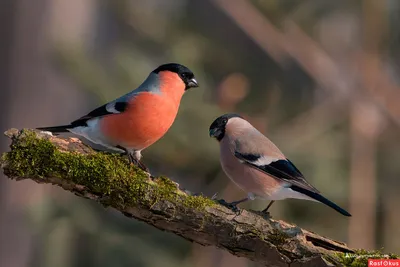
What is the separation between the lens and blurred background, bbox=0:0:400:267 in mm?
5664

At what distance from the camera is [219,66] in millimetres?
7262

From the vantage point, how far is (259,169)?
3.33 metres

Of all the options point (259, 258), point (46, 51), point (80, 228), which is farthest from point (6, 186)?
point (259, 258)

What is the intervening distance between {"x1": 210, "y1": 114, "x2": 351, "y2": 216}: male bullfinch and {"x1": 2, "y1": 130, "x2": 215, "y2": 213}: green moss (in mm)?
344

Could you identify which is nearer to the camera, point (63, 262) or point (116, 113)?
point (116, 113)

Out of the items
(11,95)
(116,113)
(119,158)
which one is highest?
(11,95)

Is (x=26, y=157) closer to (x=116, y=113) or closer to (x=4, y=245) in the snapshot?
(x=116, y=113)

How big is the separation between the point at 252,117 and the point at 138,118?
98.6 inches

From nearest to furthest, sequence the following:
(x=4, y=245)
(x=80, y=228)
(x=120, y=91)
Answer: (x=120, y=91) → (x=80, y=228) → (x=4, y=245)

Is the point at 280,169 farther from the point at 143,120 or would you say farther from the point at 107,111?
the point at 107,111

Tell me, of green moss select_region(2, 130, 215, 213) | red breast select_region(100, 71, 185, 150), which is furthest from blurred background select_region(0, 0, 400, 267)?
green moss select_region(2, 130, 215, 213)

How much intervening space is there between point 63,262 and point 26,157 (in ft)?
12.7

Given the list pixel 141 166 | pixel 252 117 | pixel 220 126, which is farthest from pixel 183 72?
pixel 252 117

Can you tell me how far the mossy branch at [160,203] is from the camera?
2885mm
